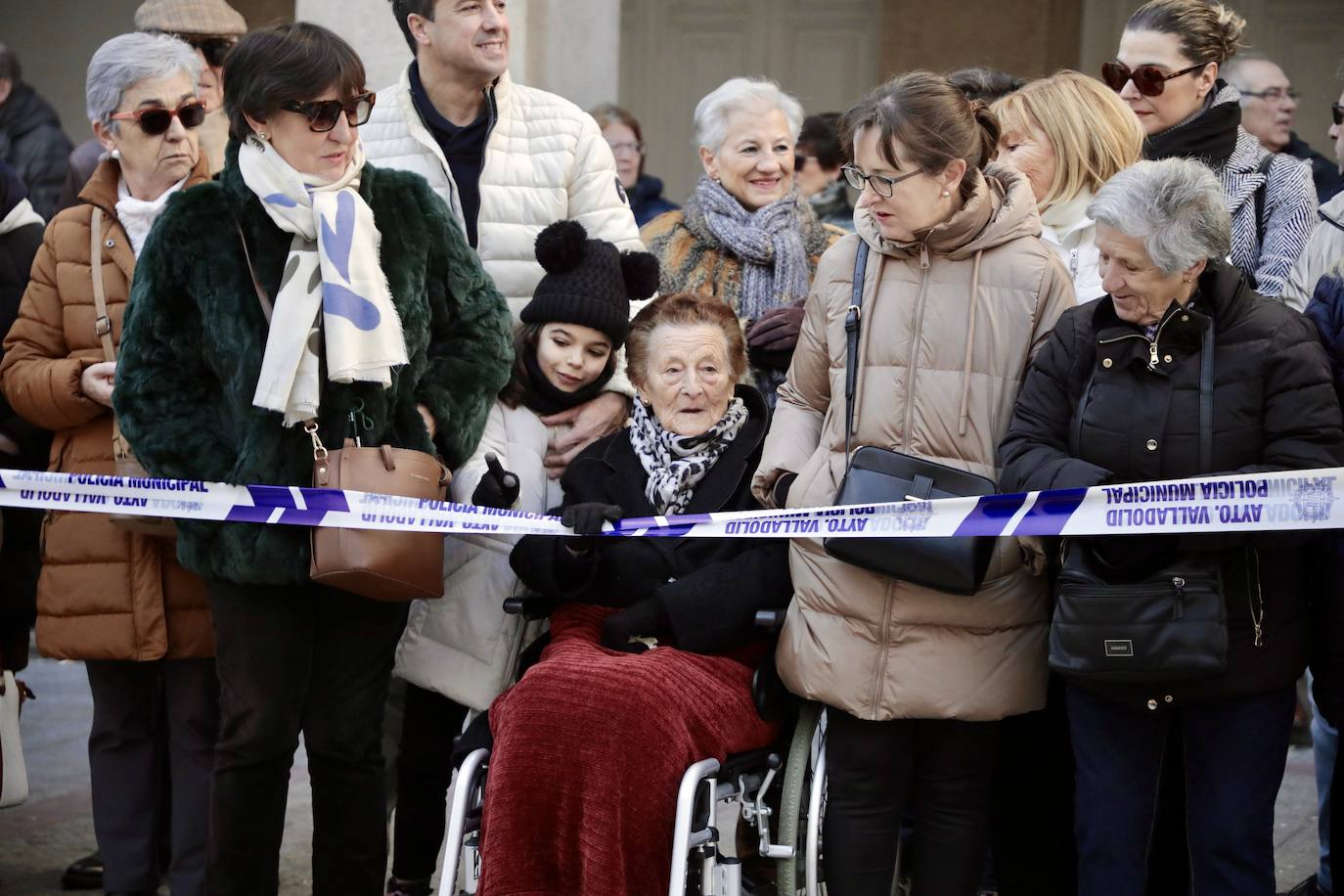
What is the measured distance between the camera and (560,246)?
4.61m

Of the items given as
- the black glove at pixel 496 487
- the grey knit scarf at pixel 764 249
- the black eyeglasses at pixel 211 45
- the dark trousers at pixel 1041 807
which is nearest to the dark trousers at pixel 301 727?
the black glove at pixel 496 487

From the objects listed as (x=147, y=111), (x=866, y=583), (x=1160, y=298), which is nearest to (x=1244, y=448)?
(x=1160, y=298)

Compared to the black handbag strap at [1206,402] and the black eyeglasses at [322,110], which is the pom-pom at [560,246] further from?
the black handbag strap at [1206,402]

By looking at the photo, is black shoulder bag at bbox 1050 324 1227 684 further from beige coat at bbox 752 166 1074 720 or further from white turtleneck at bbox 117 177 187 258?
white turtleneck at bbox 117 177 187 258

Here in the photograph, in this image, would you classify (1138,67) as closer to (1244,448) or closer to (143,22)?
(1244,448)

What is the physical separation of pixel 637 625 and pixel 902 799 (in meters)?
0.74

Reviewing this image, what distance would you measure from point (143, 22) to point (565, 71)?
210 centimetres

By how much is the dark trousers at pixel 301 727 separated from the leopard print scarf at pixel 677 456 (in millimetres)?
695

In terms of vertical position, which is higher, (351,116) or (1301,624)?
(351,116)

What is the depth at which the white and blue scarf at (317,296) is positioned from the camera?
397 centimetres

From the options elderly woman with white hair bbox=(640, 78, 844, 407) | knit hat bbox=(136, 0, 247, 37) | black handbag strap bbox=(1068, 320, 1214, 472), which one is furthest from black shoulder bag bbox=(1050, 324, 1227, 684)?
knit hat bbox=(136, 0, 247, 37)

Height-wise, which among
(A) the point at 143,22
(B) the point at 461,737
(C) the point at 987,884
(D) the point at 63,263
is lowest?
(C) the point at 987,884

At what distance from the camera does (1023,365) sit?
3863mm

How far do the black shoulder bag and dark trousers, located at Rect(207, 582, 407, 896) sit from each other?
5.40 feet
